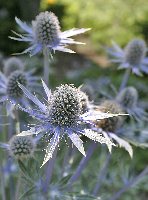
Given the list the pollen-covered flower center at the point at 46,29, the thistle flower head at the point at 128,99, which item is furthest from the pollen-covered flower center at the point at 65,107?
the thistle flower head at the point at 128,99

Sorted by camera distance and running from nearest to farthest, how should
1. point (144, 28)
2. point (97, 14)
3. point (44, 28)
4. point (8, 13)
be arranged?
point (44, 28) → point (8, 13) → point (144, 28) → point (97, 14)

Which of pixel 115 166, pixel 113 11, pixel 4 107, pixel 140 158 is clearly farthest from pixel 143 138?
pixel 113 11

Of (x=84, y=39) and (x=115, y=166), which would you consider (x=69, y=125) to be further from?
(x=84, y=39)

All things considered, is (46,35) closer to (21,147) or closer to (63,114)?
(63,114)

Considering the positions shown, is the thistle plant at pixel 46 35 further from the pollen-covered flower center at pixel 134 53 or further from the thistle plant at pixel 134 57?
the pollen-covered flower center at pixel 134 53

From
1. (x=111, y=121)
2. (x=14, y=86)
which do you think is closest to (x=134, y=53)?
(x=111, y=121)

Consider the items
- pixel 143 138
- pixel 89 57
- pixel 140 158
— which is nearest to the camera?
pixel 143 138

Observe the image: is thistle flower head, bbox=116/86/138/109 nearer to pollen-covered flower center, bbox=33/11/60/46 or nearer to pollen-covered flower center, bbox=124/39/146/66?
pollen-covered flower center, bbox=124/39/146/66
